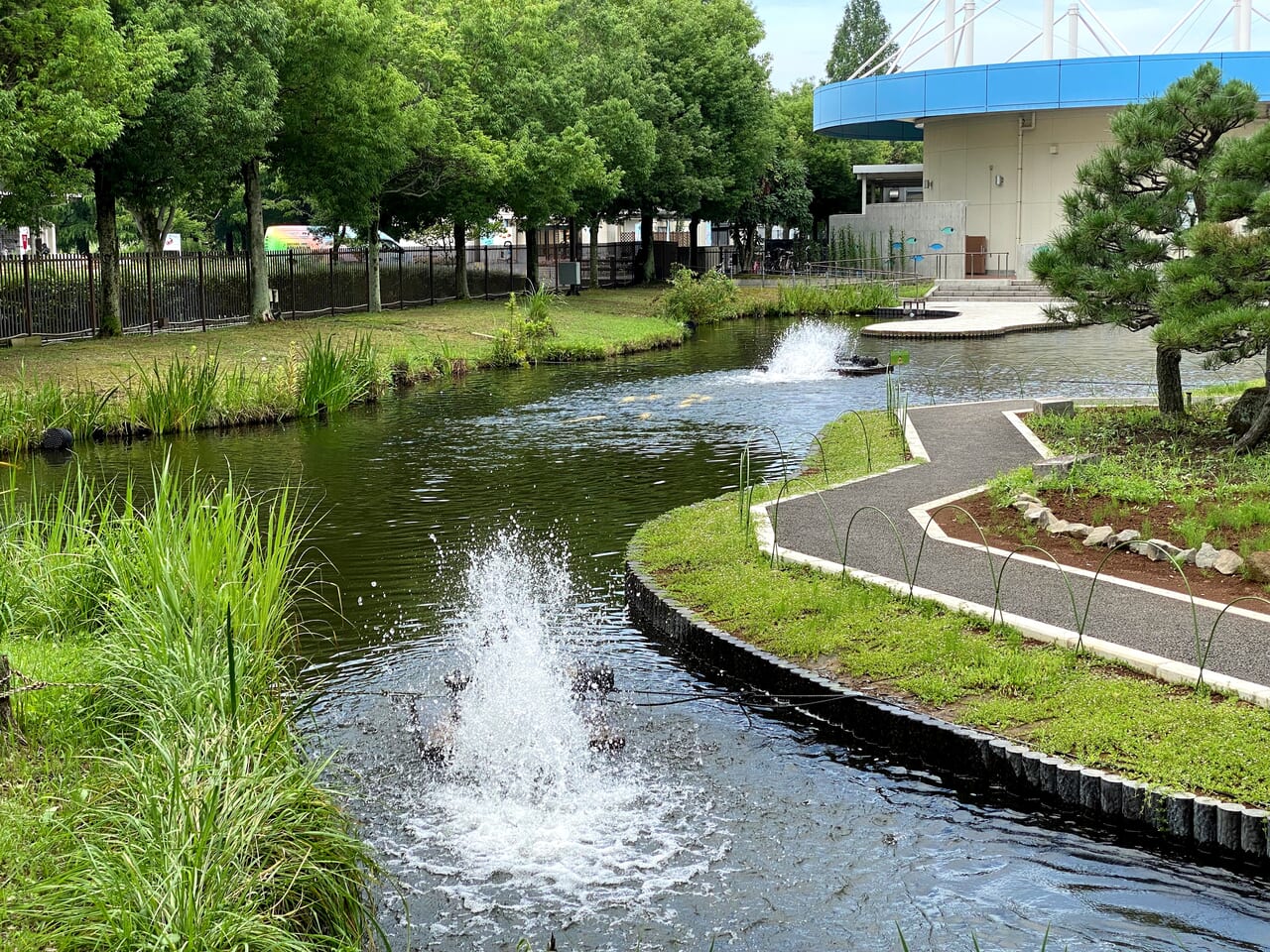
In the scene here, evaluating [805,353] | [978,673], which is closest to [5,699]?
[978,673]

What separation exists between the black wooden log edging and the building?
4398cm

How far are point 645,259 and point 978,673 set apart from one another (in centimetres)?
4637

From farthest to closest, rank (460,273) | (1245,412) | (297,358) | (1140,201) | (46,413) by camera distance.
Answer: (460,273), (297,358), (46,413), (1140,201), (1245,412)

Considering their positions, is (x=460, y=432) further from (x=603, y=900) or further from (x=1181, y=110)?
(x=603, y=900)

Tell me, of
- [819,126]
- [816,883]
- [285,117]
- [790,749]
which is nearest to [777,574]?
[790,749]

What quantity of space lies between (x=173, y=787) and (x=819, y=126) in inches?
2161

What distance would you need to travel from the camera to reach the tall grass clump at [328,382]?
20.8 m

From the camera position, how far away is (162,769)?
5.66m

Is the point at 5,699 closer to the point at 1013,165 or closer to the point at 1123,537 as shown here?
the point at 1123,537

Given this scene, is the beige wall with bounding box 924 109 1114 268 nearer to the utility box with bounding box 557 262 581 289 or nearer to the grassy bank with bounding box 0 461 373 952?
the utility box with bounding box 557 262 581 289

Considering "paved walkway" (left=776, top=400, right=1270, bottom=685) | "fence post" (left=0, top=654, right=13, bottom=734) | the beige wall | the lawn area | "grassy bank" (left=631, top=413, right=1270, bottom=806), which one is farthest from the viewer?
the beige wall

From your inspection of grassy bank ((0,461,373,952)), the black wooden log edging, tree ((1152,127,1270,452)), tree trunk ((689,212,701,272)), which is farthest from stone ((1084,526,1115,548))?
tree trunk ((689,212,701,272))

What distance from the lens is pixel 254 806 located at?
5.39 metres

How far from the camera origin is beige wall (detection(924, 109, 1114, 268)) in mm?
51844
